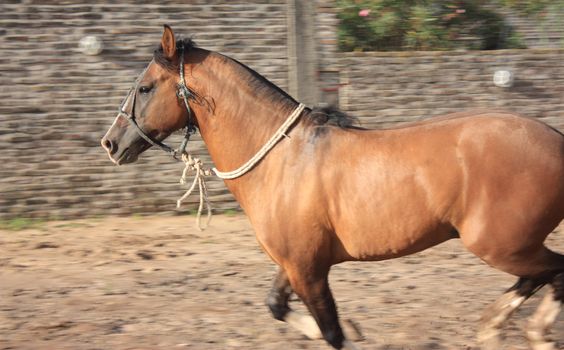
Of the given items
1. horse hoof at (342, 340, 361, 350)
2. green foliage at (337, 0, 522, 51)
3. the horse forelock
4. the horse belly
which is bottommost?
horse hoof at (342, 340, 361, 350)

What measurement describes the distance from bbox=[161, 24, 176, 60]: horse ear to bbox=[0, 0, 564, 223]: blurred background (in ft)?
14.6

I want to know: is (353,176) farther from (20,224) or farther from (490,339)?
(20,224)

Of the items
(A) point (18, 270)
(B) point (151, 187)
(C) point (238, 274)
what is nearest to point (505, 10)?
(B) point (151, 187)

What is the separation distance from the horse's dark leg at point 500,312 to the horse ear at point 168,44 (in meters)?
2.39

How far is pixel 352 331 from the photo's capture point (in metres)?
5.07

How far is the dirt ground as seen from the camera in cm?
526

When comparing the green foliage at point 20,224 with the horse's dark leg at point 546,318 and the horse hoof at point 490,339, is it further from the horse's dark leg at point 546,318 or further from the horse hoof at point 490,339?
the horse's dark leg at point 546,318

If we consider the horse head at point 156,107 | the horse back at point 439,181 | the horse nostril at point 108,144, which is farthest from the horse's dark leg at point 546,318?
the horse nostril at point 108,144

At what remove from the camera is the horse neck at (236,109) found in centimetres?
466

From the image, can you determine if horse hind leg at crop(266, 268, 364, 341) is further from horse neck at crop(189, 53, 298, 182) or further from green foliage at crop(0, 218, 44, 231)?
green foliage at crop(0, 218, 44, 231)

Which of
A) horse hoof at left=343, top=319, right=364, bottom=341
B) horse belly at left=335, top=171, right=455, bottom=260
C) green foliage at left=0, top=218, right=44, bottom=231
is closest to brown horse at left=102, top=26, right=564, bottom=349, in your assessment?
horse belly at left=335, top=171, right=455, bottom=260

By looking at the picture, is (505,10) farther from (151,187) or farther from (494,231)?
(494,231)

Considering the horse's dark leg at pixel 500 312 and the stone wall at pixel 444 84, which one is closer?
the horse's dark leg at pixel 500 312

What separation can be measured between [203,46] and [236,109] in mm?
4683
